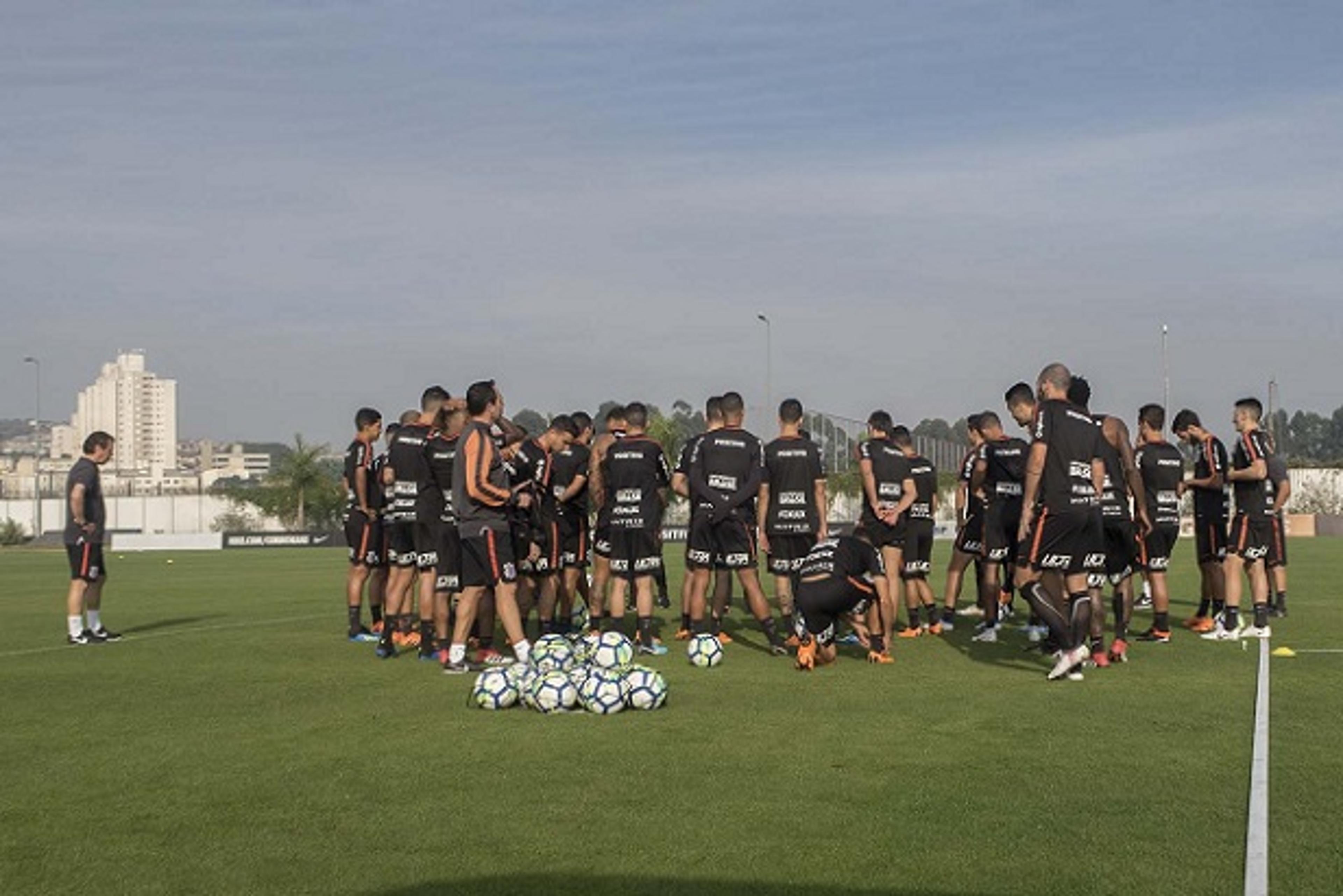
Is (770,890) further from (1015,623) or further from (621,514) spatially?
(1015,623)

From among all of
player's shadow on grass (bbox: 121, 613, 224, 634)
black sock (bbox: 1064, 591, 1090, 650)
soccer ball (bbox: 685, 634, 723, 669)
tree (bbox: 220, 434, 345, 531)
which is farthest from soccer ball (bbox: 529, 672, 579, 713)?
tree (bbox: 220, 434, 345, 531)

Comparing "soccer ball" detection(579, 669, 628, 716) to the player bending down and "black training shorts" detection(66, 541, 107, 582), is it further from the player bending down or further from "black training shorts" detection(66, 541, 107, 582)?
"black training shorts" detection(66, 541, 107, 582)

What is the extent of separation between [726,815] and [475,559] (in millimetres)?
6186

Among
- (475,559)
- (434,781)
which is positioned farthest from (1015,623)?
(434,781)

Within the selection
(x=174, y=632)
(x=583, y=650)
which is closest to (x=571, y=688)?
(x=583, y=650)

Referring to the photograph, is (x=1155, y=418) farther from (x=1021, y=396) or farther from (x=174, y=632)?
(x=174, y=632)

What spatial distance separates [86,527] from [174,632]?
2164 millimetres

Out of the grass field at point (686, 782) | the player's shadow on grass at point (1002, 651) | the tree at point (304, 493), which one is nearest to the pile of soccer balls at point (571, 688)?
the grass field at point (686, 782)

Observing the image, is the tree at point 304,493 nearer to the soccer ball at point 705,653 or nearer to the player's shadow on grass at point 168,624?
the player's shadow on grass at point 168,624

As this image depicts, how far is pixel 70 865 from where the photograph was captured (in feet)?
20.5

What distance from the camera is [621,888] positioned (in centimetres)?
575

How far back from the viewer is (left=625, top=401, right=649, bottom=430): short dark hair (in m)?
15.2

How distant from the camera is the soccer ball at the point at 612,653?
11211mm

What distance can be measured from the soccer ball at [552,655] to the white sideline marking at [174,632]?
19.0ft
